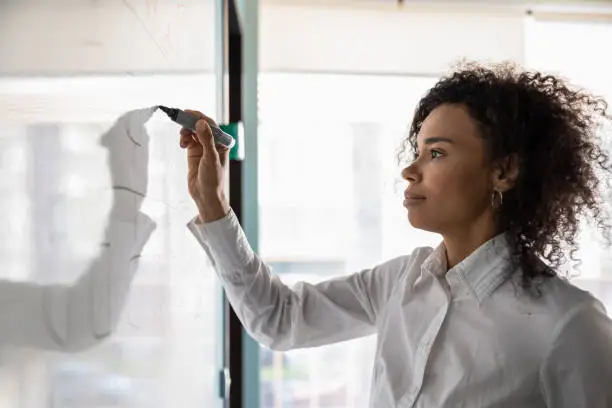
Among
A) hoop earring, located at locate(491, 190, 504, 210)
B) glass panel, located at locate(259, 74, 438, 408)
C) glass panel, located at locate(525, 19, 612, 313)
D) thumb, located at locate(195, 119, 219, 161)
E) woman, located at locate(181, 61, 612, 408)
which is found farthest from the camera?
glass panel, located at locate(525, 19, 612, 313)

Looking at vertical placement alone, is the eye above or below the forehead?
below

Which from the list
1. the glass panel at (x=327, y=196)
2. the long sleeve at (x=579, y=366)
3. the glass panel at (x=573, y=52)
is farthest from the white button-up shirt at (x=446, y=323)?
the glass panel at (x=573, y=52)

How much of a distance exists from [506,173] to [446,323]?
253 mm

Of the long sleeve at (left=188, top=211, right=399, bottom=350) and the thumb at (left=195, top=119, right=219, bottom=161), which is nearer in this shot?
the thumb at (left=195, top=119, right=219, bottom=161)

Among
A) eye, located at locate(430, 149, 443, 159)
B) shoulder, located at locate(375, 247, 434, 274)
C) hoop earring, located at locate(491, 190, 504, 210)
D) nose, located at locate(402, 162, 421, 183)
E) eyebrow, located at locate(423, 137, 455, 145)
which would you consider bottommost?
shoulder, located at locate(375, 247, 434, 274)

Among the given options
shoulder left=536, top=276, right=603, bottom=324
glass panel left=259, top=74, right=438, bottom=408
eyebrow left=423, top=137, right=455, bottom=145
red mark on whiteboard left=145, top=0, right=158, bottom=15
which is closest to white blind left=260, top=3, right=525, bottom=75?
glass panel left=259, top=74, right=438, bottom=408

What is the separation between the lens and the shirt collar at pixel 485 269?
0.92 meters

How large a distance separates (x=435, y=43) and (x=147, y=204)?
198 centimetres

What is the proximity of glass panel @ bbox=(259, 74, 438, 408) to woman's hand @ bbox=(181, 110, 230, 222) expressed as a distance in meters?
1.33

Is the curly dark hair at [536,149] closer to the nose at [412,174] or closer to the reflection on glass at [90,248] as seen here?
the nose at [412,174]

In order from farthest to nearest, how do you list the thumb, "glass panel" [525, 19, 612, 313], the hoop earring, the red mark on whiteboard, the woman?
"glass panel" [525, 19, 612, 313] < the hoop earring < the woman < the thumb < the red mark on whiteboard

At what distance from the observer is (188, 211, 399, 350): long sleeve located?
0.99m

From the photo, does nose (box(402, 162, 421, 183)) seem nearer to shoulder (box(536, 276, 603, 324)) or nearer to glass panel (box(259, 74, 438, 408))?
shoulder (box(536, 276, 603, 324))

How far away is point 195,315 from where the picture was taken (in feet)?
2.77
